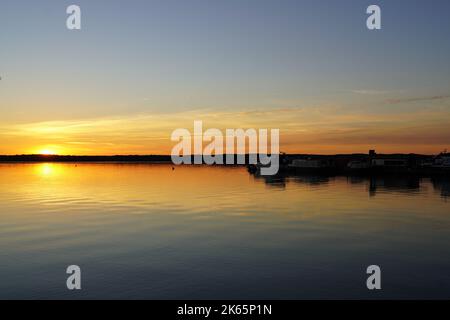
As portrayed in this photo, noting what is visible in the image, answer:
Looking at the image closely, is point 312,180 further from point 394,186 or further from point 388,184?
point 394,186

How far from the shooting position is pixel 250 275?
2312cm

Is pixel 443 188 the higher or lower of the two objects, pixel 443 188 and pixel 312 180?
the lower

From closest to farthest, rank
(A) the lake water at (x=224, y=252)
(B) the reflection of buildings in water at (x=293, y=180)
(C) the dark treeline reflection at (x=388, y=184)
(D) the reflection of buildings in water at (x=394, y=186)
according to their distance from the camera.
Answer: (A) the lake water at (x=224, y=252) < (C) the dark treeline reflection at (x=388, y=184) < (D) the reflection of buildings in water at (x=394, y=186) < (B) the reflection of buildings in water at (x=293, y=180)

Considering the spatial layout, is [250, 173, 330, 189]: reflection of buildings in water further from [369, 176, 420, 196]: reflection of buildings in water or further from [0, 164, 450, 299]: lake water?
[0, 164, 450, 299]: lake water

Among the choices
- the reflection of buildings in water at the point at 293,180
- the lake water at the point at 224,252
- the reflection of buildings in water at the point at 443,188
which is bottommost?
the reflection of buildings in water at the point at 443,188

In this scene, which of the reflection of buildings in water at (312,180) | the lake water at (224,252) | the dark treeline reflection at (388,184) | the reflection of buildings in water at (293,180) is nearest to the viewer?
the lake water at (224,252)

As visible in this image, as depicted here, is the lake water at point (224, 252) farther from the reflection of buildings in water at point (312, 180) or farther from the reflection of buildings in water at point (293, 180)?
the reflection of buildings in water at point (312, 180)

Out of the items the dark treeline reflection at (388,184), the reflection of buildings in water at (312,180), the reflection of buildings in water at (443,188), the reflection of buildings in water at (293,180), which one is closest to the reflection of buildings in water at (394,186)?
the dark treeline reflection at (388,184)

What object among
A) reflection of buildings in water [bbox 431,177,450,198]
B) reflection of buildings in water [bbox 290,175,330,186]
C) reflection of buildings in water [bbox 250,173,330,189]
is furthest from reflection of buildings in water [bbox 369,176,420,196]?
reflection of buildings in water [bbox 250,173,330,189]

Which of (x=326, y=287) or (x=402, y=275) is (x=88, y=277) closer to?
(x=326, y=287)

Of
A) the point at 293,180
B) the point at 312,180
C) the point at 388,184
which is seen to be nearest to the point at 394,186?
the point at 388,184

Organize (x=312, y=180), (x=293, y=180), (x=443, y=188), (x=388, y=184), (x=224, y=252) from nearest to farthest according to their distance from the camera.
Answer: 1. (x=224, y=252)
2. (x=443, y=188)
3. (x=388, y=184)
4. (x=312, y=180)
5. (x=293, y=180)

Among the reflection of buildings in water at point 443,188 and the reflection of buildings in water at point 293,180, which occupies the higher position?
the reflection of buildings in water at point 293,180
